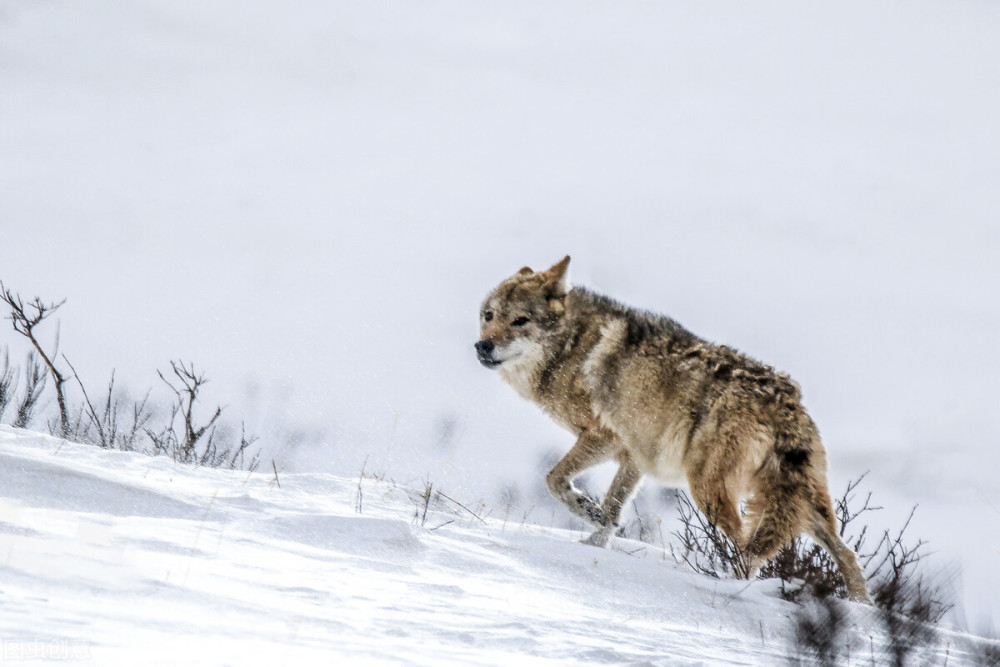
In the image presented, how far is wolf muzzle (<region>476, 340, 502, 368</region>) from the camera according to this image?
689 cm

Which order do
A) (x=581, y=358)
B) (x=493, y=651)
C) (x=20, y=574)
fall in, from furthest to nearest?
(x=581, y=358)
(x=493, y=651)
(x=20, y=574)

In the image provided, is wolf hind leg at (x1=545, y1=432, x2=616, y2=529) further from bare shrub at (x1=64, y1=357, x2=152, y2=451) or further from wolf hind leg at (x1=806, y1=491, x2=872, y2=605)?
bare shrub at (x1=64, y1=357, x2=152, y2=451)

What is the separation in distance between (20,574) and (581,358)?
446 centimetres

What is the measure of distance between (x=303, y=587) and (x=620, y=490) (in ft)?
11.1

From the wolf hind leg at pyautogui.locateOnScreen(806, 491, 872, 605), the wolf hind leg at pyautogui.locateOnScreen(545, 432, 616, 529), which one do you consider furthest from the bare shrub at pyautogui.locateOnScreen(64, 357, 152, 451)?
the wolf hind leg at pyautogui.locateOnScreen(806, 491, 872, 605)

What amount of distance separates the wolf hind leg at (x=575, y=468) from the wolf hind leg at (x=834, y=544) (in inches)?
61.9

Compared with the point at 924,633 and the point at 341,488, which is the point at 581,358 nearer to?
the point at 341,488

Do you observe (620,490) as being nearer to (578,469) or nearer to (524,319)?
(578,469)

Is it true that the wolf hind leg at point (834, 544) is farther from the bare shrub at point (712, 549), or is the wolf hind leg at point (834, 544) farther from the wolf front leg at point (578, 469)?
the wolf front leg at point (578, 469)

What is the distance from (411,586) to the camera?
3.42 metres

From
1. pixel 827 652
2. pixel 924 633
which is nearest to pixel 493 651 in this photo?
pixel 827 652

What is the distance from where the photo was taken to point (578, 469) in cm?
616

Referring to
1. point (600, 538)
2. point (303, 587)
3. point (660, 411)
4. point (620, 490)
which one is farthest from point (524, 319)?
point (303, 587)

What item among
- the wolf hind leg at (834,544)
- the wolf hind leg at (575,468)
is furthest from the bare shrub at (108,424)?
the wolf hind leg at (834,544)
